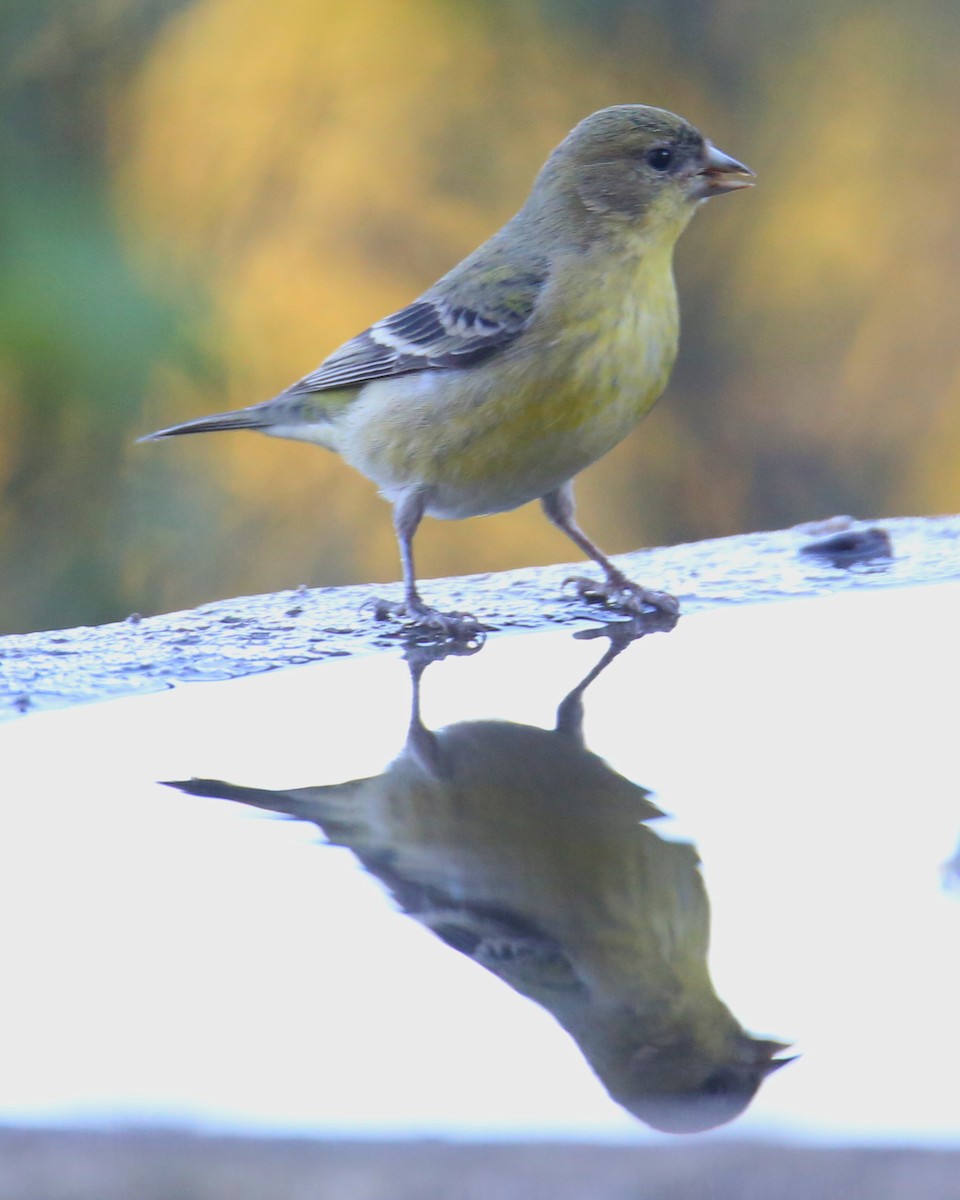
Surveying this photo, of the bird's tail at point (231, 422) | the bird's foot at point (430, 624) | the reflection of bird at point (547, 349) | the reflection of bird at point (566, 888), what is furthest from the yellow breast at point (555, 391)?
the reflection of bird at point (566, 888)

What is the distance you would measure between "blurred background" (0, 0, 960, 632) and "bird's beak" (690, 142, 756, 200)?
8.11 feet

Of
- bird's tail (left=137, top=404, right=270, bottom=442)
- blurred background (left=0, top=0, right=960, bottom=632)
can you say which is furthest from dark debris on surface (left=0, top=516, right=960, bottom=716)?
blurred background (left=0, top=0, right=960, bottom=632)

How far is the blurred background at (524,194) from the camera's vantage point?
598 centimetres

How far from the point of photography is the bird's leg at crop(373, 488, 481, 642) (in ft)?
8.95

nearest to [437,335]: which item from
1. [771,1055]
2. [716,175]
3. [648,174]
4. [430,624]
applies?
[648,174]

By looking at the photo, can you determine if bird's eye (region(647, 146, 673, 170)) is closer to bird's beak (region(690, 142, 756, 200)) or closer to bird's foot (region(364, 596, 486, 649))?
bird's beak (region(690, 142, 756, 200))

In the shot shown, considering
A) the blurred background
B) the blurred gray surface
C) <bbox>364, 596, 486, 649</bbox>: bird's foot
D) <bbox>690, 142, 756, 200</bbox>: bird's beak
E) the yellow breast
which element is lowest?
the blurred gray surface

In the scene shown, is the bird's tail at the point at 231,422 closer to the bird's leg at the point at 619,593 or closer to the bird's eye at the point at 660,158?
the bird's leg at the point at 619,593

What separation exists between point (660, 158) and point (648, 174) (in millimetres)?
40

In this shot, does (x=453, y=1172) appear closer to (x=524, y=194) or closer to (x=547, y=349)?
(x=547, y=349)

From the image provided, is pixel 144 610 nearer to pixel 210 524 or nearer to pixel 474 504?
pixel 210 524

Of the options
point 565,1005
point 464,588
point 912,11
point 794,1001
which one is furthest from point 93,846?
point 912,11

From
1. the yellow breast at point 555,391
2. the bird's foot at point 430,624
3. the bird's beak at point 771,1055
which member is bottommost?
the bird's beak at point 771,1055

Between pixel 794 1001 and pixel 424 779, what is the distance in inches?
27.2
